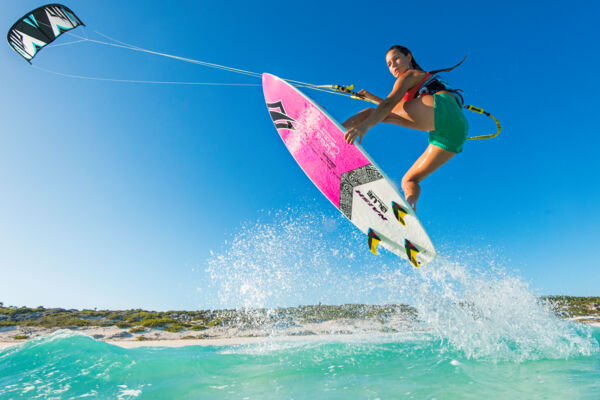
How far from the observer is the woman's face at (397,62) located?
4.23 metres

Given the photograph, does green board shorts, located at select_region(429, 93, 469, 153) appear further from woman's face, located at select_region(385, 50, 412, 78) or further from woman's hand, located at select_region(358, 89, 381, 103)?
woman's hand, located at select_region(358, 89, 381, 103)

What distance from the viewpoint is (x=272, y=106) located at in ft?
19.9

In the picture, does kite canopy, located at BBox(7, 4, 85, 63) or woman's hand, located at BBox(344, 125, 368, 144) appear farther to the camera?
kite canopy, located at BBox(7, 4, 85, 63)

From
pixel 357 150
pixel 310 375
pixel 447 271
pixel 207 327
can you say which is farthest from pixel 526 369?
pixel 207 327

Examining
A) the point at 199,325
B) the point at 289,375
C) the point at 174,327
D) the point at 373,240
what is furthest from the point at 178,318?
the point at 373,240

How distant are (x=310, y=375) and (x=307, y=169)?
342 cm

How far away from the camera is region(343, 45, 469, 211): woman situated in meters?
4.01

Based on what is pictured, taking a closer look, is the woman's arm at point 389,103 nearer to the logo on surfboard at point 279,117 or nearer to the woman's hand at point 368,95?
the woman's hand at point 368,95

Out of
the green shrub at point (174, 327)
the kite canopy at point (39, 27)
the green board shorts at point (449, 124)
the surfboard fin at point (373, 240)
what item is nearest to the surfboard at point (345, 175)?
the surfboard fin at point (373, 240)

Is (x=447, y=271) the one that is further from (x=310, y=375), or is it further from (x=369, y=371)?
(x=310, y=375)

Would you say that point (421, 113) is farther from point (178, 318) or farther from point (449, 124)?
point (178, 318)

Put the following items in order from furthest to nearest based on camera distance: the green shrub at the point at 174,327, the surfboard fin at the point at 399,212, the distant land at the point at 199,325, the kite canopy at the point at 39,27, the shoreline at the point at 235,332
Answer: the green shrub at the point at 174,327 → the distant land at the point at 199,325 → the shoreline at the point at 235,332 → the kite canopy at the point at 39,27 → the surfboard fin at the point at 399,212

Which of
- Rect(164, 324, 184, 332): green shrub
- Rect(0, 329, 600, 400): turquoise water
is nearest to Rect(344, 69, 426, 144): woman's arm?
Rect(0, 329, 600, 400): turquoise water

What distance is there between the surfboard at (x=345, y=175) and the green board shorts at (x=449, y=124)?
876 millimetres
